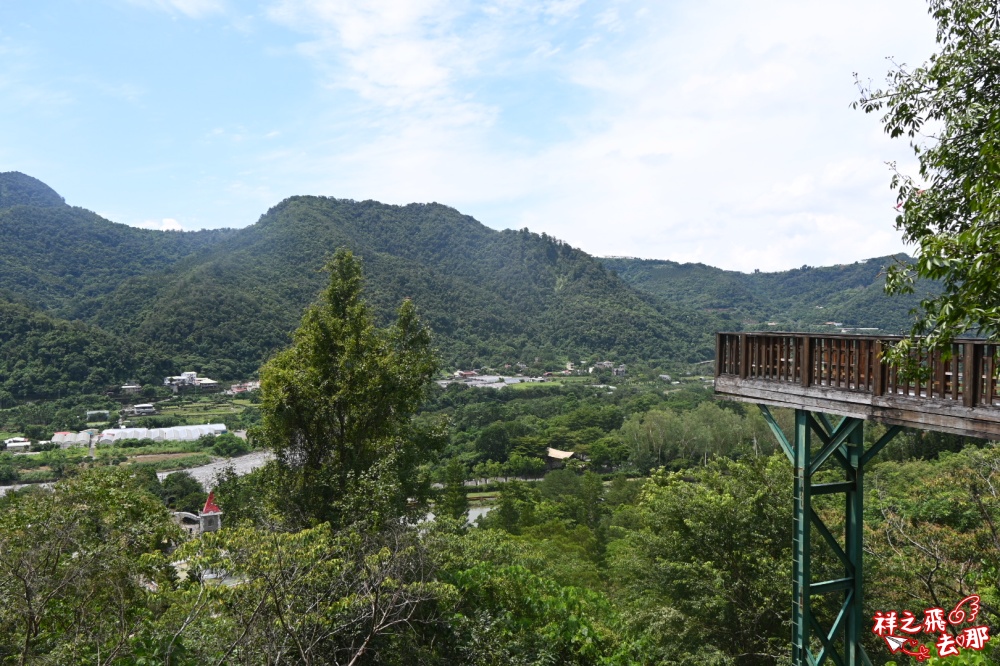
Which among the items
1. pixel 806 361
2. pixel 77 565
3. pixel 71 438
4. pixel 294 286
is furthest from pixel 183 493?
pixel 294 286

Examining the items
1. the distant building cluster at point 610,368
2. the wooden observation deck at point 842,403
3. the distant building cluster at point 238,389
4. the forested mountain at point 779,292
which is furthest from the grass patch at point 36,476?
the forested mountain at point 779,292

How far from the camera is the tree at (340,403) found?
24.7 feet

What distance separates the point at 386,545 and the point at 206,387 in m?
63.4

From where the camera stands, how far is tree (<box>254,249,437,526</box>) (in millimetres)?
7535

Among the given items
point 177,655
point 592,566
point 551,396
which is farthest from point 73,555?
point 551,396

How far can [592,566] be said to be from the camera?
50.3ft

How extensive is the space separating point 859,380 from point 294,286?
78.7 metres

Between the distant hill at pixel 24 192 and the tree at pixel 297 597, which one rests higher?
the distant hill at pixel 24 192

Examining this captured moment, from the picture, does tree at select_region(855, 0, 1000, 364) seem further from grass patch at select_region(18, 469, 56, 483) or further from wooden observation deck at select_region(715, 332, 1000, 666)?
grass patch at select_region(18, 469, 56, 483)

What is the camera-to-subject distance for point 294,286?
76.6 metres

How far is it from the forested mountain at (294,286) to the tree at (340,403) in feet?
194

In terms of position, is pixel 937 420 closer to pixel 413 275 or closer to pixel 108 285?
pixel 413 275

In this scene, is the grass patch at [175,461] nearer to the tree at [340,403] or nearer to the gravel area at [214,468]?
the gravel area at [214,468]

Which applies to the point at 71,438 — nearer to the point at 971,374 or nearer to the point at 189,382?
the point at 189,382
